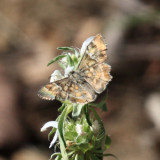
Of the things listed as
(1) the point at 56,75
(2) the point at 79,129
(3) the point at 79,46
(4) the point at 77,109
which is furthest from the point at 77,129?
(3) the point at 79,46

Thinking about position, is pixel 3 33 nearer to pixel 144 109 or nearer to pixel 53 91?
pixel 144 109

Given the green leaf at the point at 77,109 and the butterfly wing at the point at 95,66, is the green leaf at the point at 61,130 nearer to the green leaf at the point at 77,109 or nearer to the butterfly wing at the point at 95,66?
the green leaf at the point at 77,109

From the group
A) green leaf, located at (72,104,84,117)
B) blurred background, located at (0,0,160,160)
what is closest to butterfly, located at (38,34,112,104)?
green leaf, located at (72,104,84,117)

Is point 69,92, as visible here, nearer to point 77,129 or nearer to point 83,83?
point 83,83

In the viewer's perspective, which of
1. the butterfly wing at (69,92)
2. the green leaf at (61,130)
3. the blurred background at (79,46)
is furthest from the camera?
the blurred background at (79,46)

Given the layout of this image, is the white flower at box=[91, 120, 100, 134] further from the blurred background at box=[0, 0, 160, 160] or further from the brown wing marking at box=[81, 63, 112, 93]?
the blurred background at box=[0, 0, 160, 160]

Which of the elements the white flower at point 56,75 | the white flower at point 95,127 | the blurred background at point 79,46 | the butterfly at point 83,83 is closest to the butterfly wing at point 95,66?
the butterfly at point 83,83
